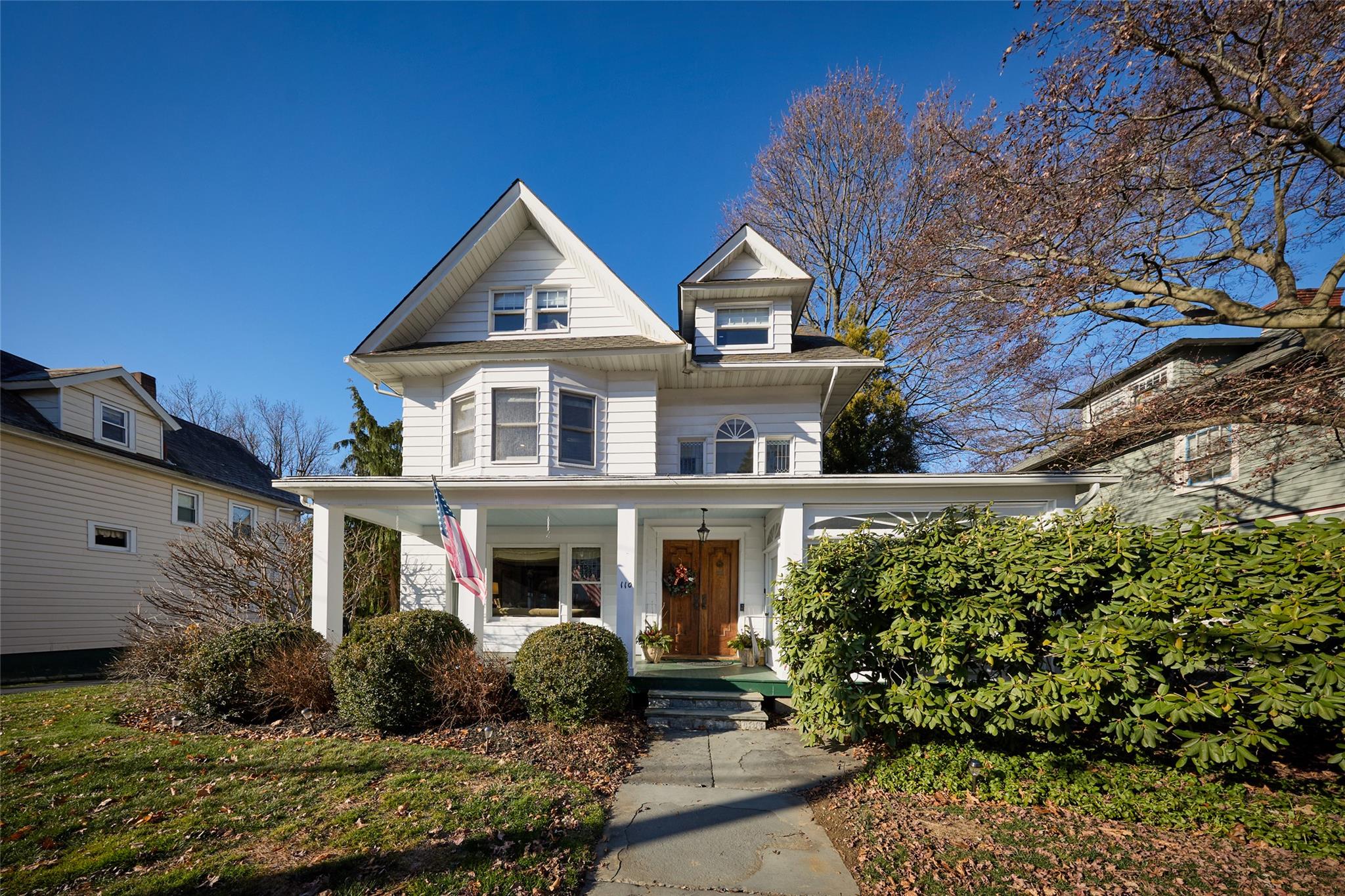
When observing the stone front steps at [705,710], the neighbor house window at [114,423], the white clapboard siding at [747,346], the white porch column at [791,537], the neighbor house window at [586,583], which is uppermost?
the white clapboard siding at [747,346]

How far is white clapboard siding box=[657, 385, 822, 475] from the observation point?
12.1 meters

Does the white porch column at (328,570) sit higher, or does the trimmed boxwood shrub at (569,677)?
the white porch column at (328,570)

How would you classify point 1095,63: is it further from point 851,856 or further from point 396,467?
point 396,467

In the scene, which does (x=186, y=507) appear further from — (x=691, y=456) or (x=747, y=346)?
(x=747, y=346)

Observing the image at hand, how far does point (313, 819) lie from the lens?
195 inches

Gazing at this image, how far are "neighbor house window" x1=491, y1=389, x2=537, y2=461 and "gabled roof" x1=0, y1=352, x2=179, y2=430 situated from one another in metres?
10.8

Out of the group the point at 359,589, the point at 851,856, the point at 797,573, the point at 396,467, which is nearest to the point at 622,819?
the point at 851,856

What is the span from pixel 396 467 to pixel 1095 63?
50.9 feet

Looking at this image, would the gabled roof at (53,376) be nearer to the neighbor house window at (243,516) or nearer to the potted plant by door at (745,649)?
the neighbor house window at (243,516)

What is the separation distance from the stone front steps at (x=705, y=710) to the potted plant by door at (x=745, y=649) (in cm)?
192

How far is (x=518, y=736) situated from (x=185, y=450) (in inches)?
693

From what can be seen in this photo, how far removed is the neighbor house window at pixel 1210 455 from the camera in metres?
8.82

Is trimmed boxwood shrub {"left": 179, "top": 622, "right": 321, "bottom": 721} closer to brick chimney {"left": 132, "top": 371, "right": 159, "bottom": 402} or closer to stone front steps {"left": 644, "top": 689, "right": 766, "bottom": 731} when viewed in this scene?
stone front steps {"left": 644, "top": 689, "right": 766, "bottom": 731}

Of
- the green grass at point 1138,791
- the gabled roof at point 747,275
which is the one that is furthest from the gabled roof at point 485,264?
the green grass at point 1138,791
